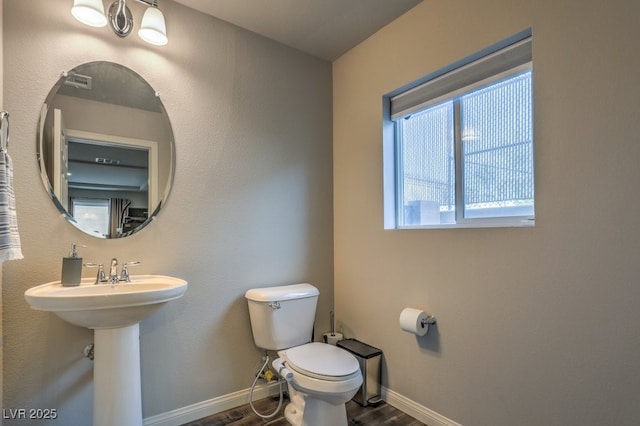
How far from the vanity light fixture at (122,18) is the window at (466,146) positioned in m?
1.38

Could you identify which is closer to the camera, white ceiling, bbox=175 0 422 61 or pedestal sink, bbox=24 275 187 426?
pedestal sink, bbox=24 275 187 426

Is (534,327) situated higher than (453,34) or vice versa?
(453,34)

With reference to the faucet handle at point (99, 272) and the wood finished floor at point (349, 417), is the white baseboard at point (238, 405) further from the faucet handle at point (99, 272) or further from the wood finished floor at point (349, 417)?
the faucet handle at point (99, 272)

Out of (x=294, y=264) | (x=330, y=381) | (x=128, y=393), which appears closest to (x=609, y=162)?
(x=330, y=381)

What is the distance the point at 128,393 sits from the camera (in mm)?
1486

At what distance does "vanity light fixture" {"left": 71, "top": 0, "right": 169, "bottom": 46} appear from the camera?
1.55m

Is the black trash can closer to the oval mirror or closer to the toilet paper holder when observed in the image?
the toilet paper holder

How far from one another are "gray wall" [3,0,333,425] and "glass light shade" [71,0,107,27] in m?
0.09

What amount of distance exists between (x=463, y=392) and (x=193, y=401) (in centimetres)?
147

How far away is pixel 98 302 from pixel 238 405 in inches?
46.4

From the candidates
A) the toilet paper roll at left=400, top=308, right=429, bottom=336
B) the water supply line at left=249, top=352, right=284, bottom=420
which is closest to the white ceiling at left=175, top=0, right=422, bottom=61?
the toilet paper roll at left=400, top=308, right=429, bottom=336

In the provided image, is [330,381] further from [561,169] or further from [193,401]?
[561,169]

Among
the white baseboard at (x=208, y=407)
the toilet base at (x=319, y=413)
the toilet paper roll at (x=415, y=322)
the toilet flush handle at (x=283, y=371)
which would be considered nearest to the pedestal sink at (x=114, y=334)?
the white baseboard at (x=208, y=407)

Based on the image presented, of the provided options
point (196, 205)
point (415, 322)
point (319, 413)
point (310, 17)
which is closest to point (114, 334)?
point (196, 205)
